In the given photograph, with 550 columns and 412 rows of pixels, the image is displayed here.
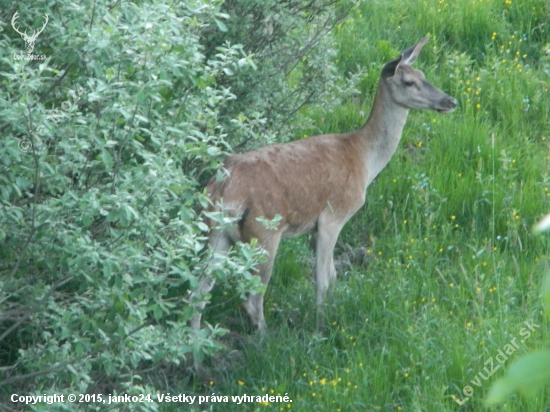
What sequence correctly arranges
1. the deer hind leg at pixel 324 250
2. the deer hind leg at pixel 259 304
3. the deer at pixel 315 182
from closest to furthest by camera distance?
the deer at pixel 315 182
the deer hind leg at pixel 259 304
the deer hind leg at pixel 324 250

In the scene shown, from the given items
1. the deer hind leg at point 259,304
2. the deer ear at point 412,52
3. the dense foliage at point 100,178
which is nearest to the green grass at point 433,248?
the deer hind leg at point 259,304

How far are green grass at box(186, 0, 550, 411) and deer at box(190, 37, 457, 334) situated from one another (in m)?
0.40

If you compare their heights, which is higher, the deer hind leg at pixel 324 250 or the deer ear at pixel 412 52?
the deer ear at pixel 412 52

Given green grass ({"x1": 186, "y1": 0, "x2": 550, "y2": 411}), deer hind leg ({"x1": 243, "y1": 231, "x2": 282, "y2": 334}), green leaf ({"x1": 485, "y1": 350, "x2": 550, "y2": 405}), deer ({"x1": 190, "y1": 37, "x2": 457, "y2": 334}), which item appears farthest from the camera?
deer hind leg ({"x1": 243, "y1": 231, "x2": 282, "y2": 334})

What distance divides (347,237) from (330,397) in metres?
2.67

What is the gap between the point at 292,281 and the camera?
7.12 m

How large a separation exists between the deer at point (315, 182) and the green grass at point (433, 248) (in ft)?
1.32

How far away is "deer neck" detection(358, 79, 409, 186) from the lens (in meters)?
7.20

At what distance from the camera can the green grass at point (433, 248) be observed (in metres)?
5.42

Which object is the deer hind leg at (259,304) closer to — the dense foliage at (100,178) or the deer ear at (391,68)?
the dense foliage at (100,178)

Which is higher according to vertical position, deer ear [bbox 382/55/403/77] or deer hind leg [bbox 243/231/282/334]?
deer ear [bbox 382/55/403/77]
